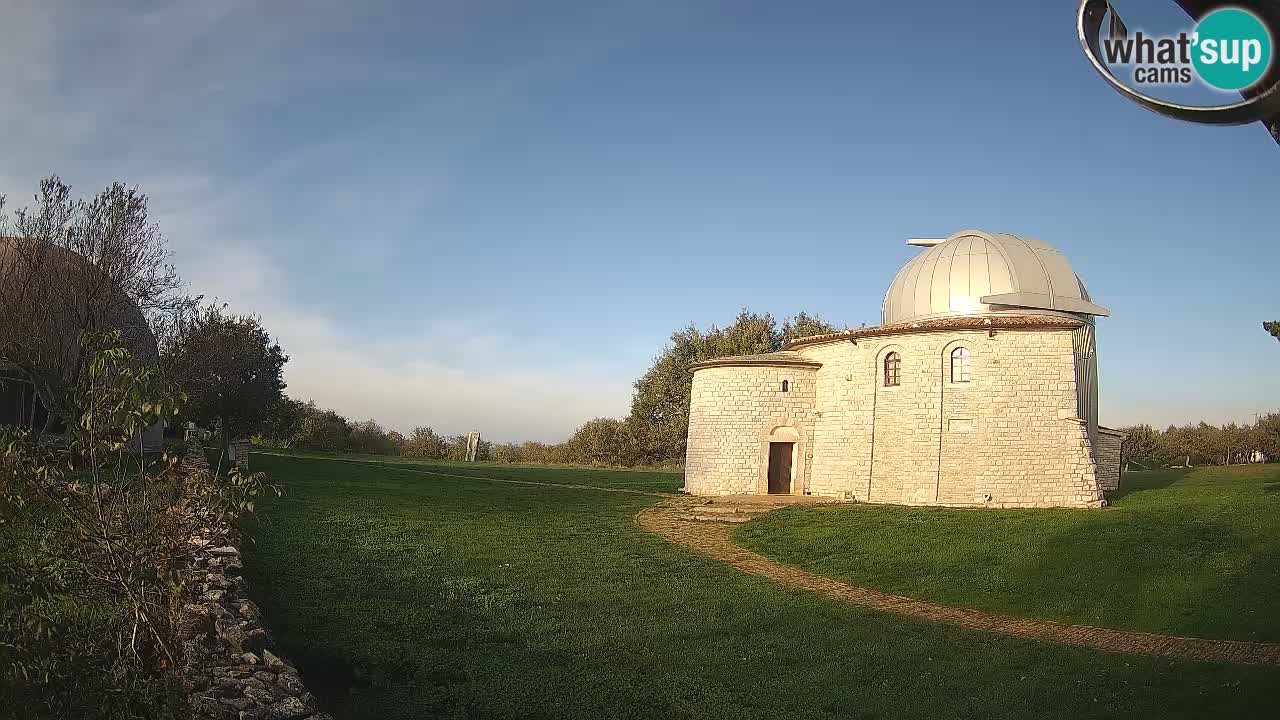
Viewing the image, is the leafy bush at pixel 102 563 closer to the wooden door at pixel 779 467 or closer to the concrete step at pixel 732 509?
the concrete step at pixel 732 509

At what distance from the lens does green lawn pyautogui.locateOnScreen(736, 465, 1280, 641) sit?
40.7 ft

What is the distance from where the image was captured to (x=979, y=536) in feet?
57.4

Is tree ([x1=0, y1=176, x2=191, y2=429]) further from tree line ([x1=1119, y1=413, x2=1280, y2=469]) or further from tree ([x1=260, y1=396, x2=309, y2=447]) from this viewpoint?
tree line ([x1=1119, y1=413, x2=1280, y2=469])

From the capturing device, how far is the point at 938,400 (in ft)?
76.4

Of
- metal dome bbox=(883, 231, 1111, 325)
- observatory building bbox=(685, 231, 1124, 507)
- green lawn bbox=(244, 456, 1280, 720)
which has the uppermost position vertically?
metal dome bbox=(883, 231, 1111, 325)

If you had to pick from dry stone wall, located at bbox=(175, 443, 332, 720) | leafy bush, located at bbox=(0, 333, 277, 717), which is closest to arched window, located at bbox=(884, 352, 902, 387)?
dry stone wall, located at bbox=(175, 443, 332, 720)

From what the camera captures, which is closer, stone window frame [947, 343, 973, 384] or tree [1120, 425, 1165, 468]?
stone window frame [947, 343, 973, 384]

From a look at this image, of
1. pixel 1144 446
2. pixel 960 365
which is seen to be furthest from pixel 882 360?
pixel 1144 446

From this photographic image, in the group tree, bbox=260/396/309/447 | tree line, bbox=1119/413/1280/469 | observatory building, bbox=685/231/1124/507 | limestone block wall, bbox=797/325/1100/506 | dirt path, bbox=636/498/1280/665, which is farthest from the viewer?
tree line, bbox=1119/413/1280/469

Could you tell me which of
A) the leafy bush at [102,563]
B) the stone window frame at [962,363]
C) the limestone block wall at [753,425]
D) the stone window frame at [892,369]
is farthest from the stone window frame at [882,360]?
the leafy bush at [102,563]

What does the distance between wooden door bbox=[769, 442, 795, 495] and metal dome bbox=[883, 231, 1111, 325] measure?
5.78 meters

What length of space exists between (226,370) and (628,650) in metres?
28.0

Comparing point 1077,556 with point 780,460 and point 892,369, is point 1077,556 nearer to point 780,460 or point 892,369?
Result: point 892,369

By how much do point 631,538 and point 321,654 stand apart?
1041 centimetres
